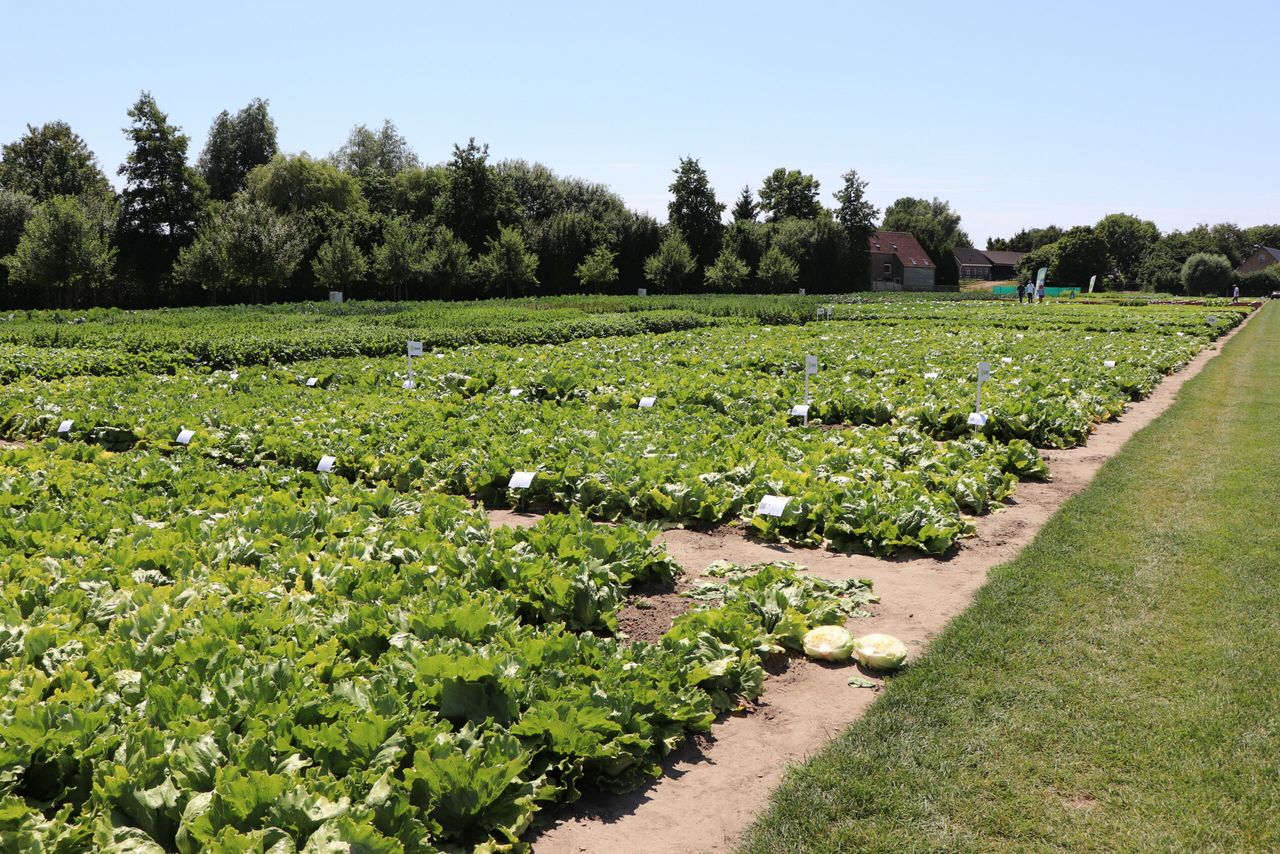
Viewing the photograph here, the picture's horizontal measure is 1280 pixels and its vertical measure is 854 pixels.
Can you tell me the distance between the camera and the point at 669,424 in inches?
432

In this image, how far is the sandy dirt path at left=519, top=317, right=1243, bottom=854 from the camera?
3.91m

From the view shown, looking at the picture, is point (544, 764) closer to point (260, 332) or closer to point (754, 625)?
point (754, 625)

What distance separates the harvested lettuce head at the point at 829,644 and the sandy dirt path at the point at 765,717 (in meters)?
0.08

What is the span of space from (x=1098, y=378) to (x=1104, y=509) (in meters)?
9.40

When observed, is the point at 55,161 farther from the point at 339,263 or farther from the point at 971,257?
the point at 971,257

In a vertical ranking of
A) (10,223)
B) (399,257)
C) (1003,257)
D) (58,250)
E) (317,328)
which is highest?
(1003,257)

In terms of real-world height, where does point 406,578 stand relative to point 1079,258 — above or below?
below

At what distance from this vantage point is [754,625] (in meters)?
5.65

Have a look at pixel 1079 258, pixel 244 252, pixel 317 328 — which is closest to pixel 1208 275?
pixel 1079 258

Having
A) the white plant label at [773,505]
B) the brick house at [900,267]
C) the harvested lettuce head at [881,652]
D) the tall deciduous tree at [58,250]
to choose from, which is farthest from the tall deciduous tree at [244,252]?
the brick house at [900,267]

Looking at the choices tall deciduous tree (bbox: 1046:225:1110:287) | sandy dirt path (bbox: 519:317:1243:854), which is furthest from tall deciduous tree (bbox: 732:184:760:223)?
sandy dirt path (bbox: 519:317:1243:854)

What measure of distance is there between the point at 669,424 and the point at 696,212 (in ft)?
197

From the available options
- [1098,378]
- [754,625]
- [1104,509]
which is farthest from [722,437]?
[1098,378]

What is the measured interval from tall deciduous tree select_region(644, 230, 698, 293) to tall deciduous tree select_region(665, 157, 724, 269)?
5252 millimetres
